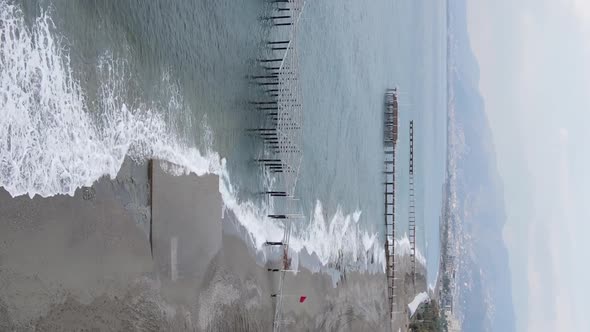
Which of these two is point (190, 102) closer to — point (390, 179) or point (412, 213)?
point (390, 179)

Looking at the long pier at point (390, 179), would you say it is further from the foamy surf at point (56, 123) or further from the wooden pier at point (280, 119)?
the foamy surf at point (56, 123)

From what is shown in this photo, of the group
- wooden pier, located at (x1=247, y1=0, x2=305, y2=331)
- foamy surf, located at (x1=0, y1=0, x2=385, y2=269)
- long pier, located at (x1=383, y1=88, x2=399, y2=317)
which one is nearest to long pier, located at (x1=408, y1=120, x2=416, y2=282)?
long pier, located at (x1=383, y1=88, x2=399, y2=317)

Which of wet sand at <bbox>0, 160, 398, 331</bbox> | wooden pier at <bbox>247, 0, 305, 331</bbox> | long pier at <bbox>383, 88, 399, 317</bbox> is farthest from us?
long pier at <bbox>383, 88, 399, 317</bbox>

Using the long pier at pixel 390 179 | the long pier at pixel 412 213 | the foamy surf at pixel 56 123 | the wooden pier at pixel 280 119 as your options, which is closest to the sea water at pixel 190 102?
the foamy surf at pixel 56 123

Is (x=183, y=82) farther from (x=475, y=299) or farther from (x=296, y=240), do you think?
(x=475, y=299)

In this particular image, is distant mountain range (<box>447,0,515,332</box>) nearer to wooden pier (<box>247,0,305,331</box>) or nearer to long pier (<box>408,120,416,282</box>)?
long pier (<box>408,120,416,282</box>)

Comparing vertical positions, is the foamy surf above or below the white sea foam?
above
